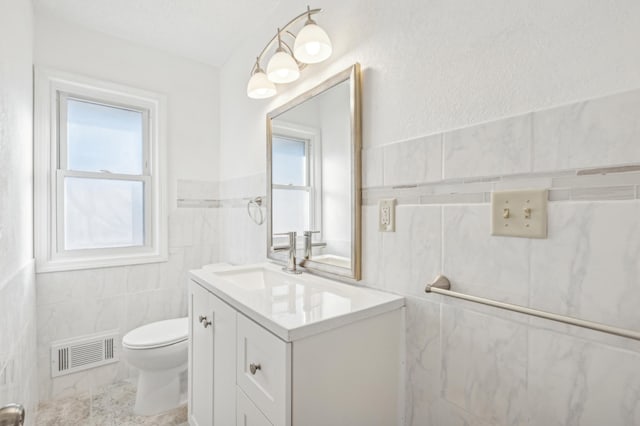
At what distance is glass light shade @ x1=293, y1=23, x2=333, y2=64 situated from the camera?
1323 millimetres

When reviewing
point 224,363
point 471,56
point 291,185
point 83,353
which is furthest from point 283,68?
point 83,353

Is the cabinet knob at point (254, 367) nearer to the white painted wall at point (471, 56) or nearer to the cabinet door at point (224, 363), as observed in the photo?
the cabinet door at point (224, 363)

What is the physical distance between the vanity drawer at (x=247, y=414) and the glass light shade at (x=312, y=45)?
4.54 ft

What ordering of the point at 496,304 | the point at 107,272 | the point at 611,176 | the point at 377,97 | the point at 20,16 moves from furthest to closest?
the point at 107,272
the point at 20,16
the point at 377,97
the point at 496,304
the point at 611,176

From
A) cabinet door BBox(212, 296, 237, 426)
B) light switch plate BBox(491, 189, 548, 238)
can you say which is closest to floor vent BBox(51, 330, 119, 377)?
cabinet door BBox(212, 296, 237, 426)

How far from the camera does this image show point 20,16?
4.81ft

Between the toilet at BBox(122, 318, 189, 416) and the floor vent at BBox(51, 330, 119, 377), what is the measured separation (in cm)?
42

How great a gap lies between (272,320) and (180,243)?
1846 mm

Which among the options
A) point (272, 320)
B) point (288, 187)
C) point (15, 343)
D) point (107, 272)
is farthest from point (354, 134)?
point (107, 272)

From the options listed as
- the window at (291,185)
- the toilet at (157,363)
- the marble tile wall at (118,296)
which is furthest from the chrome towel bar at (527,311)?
the marble tile wall at (118,296)

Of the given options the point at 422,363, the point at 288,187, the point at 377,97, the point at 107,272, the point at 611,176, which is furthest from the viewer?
the point at 107,272

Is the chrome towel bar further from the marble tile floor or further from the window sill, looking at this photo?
the window sill

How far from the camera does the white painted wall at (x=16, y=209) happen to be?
1136mm

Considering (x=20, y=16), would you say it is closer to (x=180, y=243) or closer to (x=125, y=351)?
(x=180, y=243)
